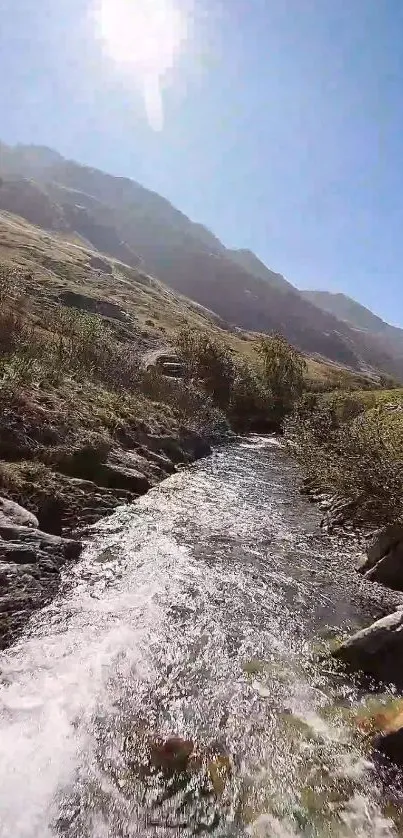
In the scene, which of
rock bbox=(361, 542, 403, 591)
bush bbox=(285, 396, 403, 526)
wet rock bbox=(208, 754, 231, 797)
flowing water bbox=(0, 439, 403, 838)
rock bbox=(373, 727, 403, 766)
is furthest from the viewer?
bush bbox=(285, 396, 403, 526)

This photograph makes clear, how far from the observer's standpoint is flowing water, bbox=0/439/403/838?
9.05 metres

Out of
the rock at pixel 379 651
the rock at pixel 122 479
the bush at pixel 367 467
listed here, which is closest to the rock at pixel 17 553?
the rock at pixel 122 479

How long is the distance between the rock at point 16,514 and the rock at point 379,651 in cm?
1192

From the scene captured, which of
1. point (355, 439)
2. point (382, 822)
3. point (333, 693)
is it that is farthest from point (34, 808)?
point (355, 439)

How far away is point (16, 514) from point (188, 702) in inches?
400

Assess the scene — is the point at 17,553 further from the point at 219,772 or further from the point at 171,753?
the point at 219,772

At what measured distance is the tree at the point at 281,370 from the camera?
75.8m

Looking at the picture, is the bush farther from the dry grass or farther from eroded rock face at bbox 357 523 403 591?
the dry grass

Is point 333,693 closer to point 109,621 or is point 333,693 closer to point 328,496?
point 109,621

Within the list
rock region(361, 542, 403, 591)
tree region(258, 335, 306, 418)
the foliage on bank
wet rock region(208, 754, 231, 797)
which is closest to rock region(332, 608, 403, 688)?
wet rock region(208, 754, 231, 797)

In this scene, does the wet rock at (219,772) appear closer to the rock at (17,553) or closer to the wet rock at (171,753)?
the wet rock at (171,753)

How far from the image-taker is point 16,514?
18688 millimetres

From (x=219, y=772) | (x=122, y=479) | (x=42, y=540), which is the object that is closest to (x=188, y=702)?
(x=219, y=772)

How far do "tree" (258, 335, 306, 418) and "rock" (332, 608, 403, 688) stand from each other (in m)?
60.4
